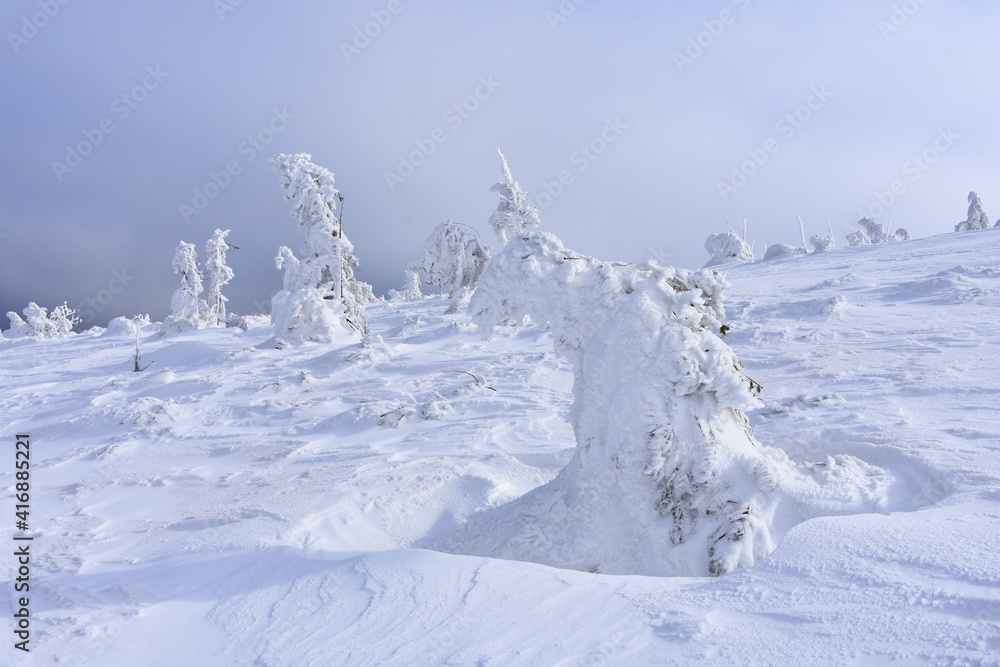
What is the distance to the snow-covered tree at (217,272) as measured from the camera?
35.1 meters

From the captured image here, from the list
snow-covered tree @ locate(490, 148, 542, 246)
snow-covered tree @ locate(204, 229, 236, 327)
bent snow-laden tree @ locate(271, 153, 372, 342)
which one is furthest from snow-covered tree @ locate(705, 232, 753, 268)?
snow-covered tree @ locate(204, 229, 236, 327)

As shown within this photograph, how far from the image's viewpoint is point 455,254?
1107 inches

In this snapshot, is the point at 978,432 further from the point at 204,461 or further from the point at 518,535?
the point at 204,461

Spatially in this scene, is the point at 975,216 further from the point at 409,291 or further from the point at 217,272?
the point at 217,272

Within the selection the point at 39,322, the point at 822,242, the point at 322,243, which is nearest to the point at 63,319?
the point at 39,322

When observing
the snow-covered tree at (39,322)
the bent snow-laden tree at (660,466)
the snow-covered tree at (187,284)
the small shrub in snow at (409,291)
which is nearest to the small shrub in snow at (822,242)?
the small shrub in snow at (409,291)

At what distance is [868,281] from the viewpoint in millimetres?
17719

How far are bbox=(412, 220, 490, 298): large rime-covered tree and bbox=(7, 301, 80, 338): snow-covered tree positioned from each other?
90.8 feet

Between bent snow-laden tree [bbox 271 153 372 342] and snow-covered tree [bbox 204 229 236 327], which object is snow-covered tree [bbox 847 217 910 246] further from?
snow-covered tree [bbox 204 229 236 327]

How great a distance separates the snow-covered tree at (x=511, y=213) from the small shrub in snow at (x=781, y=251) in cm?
1539

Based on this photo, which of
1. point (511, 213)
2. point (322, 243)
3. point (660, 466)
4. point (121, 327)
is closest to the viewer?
point (660, 466)

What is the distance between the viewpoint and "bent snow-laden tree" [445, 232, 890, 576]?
15.7ft

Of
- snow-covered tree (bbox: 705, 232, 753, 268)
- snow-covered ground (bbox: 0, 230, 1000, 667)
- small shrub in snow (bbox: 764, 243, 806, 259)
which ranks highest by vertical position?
snow-covered tree (bbox: 705, 232, 753, 268)

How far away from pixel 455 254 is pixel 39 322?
31.7m
